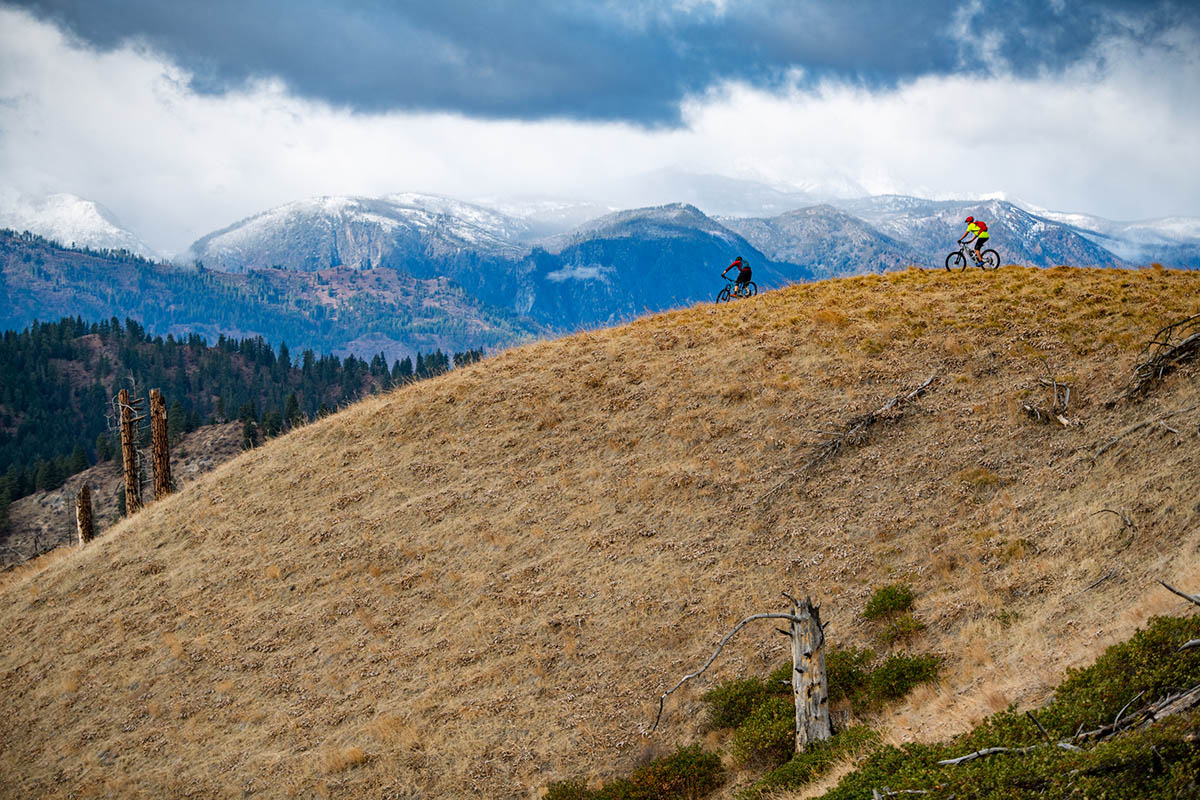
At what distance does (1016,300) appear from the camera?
27.3 meters

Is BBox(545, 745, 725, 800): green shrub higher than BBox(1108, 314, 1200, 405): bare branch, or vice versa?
BBox(1108, 314, 1200, 405): bare branch

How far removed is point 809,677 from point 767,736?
2.09 meters

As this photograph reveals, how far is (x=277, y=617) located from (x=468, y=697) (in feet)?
26.7

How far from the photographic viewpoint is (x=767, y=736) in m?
14.5

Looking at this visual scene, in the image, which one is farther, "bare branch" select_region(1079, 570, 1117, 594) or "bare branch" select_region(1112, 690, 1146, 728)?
"bare branch" select_region(1079, 570, 1117, 594)

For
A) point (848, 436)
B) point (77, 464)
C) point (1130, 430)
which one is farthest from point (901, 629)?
point (77, 464)

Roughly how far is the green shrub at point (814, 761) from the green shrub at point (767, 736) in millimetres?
1108

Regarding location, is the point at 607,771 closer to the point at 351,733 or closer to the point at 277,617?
the point at 351,733

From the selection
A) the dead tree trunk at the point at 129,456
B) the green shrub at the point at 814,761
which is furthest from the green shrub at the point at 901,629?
the dead tree trunk at the point at 129,456

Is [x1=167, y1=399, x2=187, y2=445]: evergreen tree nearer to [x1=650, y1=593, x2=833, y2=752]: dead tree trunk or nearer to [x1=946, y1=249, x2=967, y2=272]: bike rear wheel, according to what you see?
[x1=946, y1=249, x2=967, y2=272]: bike rear wheel

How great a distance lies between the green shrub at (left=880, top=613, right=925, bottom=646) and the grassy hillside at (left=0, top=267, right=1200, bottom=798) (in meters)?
0.25

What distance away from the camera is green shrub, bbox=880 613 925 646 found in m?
16.2

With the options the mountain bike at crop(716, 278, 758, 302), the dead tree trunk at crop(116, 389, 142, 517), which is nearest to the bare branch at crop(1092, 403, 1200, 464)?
the mountain bike at crop(716, 278, 758, 302)

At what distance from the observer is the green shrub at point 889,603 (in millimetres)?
17078
